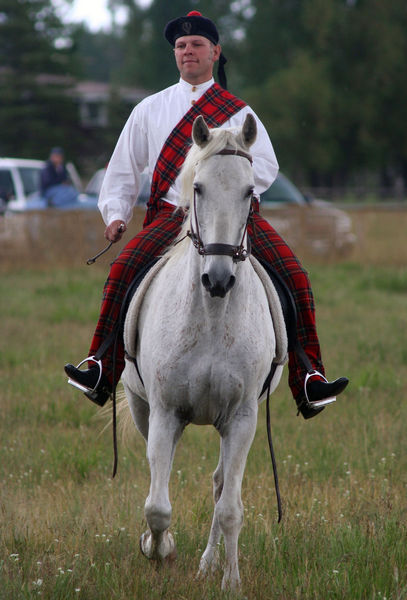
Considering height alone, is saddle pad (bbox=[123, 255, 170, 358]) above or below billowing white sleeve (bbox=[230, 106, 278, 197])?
below

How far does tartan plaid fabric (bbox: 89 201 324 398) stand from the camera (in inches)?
219

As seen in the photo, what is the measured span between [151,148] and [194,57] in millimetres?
618

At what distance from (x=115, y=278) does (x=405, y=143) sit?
65639mm

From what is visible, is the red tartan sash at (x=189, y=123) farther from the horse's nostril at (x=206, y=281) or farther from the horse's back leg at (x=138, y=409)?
the horse's nostril at (x=206, y=281)

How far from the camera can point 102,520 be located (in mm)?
5754

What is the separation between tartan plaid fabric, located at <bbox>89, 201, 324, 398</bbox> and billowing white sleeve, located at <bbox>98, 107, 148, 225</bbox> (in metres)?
0.31

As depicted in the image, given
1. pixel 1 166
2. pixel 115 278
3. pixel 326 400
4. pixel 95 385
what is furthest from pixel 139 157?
pixel 1 166

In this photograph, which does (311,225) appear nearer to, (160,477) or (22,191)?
(22,191)

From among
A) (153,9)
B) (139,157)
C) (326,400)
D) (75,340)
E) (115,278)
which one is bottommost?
(75,340)

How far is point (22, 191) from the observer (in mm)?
24016

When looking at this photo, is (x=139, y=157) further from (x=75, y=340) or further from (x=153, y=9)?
(x=153, y=9)

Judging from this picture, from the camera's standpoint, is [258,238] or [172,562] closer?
[172,562]

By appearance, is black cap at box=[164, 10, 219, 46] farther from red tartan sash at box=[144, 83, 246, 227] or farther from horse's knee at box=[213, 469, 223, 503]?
horse's knee at box=[213, 469, 223, 503]

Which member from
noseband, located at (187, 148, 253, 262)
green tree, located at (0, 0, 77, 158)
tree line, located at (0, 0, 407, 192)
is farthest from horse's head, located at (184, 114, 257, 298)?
green tree, located at (0, 0, 77, 158)
